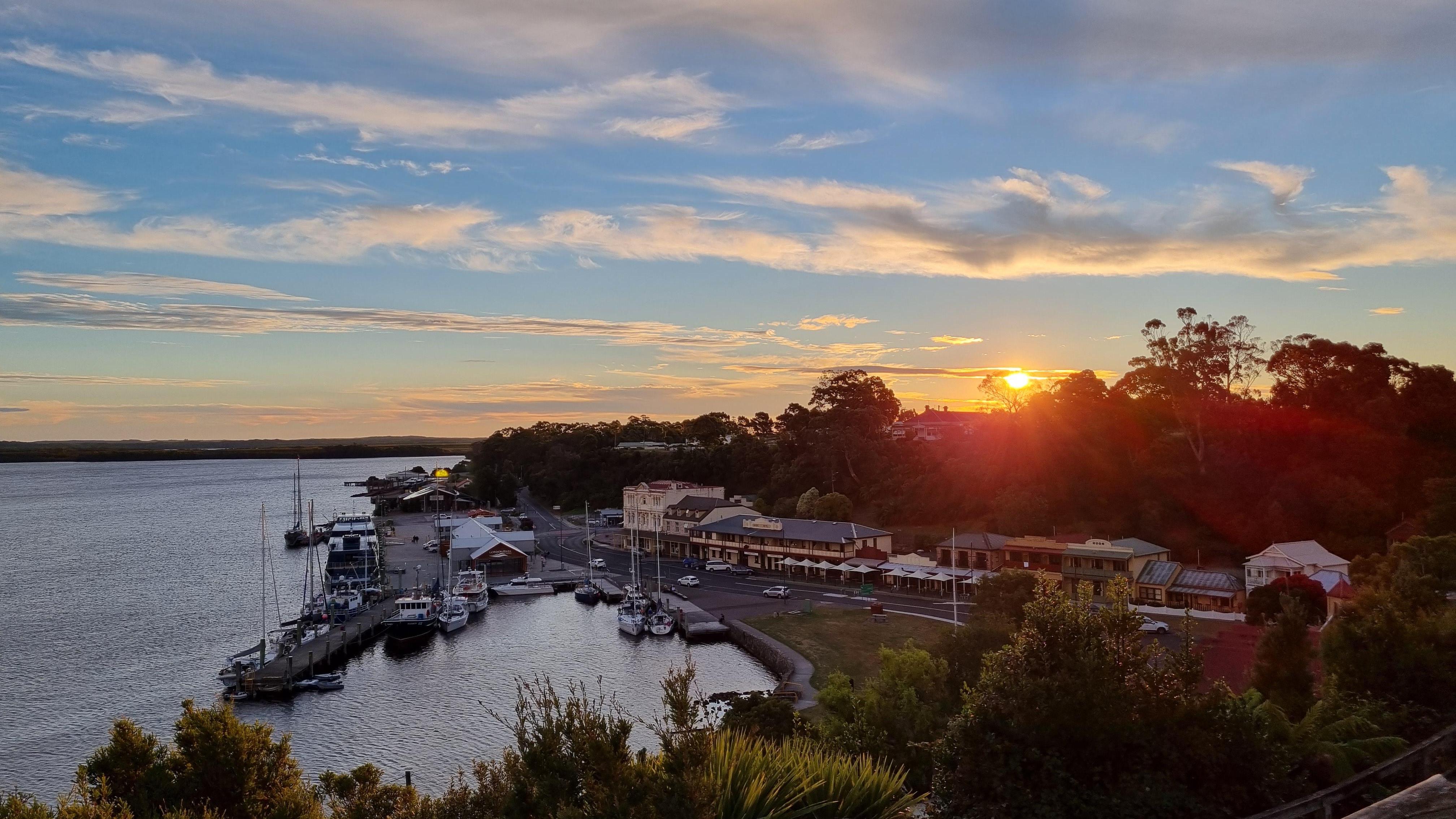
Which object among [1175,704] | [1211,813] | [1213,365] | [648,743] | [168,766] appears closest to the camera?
[1211,813]

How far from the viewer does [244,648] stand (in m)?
40.2

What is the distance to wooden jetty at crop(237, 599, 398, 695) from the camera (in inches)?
1310

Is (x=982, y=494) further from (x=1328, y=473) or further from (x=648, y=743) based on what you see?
(x=648, y=743)

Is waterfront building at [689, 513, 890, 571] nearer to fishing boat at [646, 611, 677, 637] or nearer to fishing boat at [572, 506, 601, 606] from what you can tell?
fishing boat at [572, 506, 601, 606]

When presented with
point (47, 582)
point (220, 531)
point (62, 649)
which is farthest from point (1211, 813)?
point (220, 531)

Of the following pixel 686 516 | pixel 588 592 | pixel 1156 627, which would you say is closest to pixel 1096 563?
pixel 1156 627

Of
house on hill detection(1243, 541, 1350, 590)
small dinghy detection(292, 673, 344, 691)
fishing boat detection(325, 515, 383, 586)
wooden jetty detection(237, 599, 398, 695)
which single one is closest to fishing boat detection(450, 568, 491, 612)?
wooden jetty detection(237, 599, 398, 695)

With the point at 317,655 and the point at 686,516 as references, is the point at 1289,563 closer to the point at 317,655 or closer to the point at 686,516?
the point at 686,516

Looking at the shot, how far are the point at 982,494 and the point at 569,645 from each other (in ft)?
100

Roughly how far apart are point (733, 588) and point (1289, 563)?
27.3m

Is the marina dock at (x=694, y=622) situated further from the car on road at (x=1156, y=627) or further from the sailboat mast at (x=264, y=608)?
the car on road at (x=1156, y=627)

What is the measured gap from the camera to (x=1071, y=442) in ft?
182

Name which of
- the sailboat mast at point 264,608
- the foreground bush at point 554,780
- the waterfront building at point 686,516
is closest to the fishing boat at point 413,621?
the sailboat mast at point 264,608

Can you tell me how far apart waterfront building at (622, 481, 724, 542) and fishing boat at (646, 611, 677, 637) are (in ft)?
78.3
